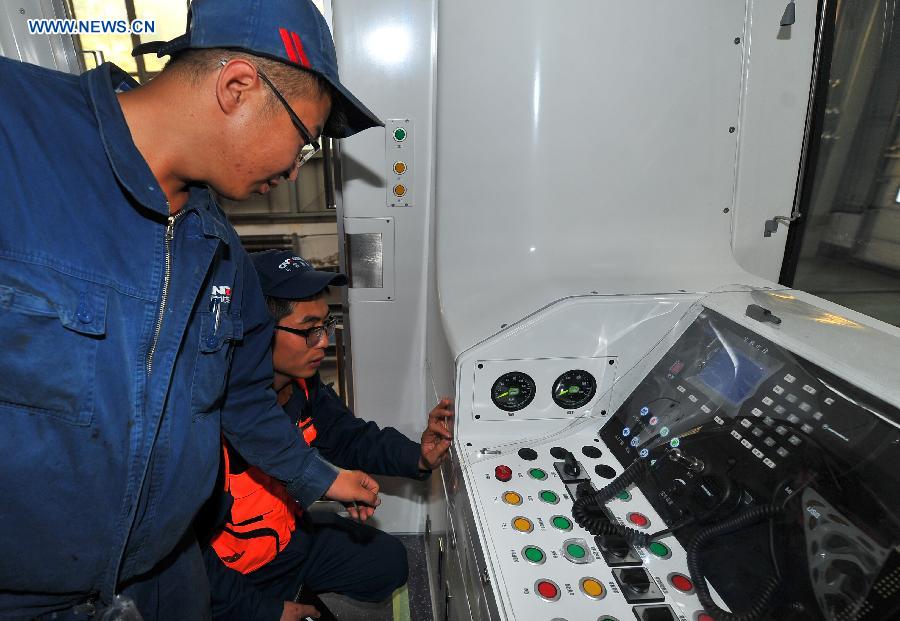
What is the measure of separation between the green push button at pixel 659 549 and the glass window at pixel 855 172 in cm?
148

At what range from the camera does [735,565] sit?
3.60 ft

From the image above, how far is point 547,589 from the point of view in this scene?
1.09m

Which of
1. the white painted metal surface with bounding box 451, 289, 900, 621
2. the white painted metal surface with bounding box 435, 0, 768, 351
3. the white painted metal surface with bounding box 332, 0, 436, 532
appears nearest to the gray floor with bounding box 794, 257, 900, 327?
the white painted metal surface with bounding box 435, 0, 768, 351

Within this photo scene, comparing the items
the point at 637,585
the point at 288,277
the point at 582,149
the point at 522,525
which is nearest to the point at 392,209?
the point at 288,277

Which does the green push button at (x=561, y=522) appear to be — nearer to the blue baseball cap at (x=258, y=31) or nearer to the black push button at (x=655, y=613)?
the black push button at (x=655, y=613)

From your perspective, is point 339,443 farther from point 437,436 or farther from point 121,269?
point 121,269

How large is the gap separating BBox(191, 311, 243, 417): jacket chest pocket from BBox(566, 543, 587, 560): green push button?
2.81 ft

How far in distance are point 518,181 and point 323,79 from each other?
1.03 meters

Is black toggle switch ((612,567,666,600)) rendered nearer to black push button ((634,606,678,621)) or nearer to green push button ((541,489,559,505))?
black push button ((634,606,678,621))

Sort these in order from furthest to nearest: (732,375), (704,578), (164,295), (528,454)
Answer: (528,454) → (732,375) → (704,578) → (164,295)

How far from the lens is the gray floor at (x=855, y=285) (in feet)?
6.52

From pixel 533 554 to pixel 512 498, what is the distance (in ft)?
0.60

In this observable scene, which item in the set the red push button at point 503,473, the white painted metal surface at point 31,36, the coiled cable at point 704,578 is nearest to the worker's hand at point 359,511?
the red push button at point 503,473

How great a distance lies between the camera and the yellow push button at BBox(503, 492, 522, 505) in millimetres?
1330
